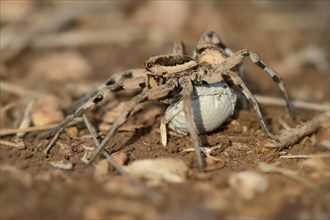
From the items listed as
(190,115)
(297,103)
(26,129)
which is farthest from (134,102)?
(297,103)

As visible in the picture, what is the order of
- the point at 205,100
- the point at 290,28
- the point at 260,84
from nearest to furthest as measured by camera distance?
1. the point at 205,100
2. the point at 260,84
3. the point at 290,28

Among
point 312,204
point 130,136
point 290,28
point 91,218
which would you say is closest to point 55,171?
point 91,218

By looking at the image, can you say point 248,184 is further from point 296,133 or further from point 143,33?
point 143,33

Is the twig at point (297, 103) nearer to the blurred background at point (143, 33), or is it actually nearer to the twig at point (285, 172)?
the blurred background at point (143, 33)

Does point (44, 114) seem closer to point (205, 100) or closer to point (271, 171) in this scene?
point (205, 100)

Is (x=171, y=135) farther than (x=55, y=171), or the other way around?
(x=171, y=135)

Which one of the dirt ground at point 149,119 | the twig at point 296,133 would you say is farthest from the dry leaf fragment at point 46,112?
the twig at point 296,133
